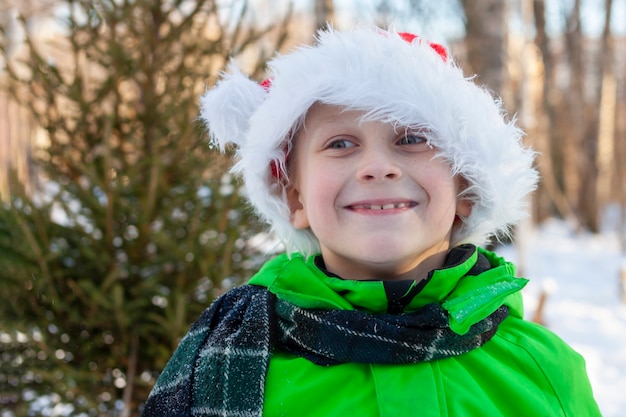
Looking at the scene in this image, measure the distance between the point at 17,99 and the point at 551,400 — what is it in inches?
110

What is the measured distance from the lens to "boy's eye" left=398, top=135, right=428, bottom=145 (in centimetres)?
149

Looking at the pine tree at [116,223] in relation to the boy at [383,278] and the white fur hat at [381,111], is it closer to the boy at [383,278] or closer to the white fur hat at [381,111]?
the white fur hat at [381,111]

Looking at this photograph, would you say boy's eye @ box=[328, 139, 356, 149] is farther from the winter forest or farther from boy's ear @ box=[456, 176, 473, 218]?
the winter forest

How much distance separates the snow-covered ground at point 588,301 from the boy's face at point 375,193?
3.61 m

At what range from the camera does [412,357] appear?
137 centimetres

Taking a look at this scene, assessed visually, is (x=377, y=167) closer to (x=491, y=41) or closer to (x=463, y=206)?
(x=463, y=206)

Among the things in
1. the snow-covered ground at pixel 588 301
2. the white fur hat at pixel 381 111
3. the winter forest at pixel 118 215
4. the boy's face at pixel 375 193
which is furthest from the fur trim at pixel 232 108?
the snow-covered ground at pixel 588 301

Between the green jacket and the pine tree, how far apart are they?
4.18ft

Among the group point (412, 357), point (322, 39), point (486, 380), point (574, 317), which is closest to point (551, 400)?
point (486, 380)

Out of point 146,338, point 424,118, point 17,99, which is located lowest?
point 146,338

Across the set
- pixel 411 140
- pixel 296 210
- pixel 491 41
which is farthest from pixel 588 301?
pixel 411 140

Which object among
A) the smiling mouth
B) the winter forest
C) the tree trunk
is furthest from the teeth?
the tree trunk

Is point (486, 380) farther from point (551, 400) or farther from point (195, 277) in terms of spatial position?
point (195, 277)

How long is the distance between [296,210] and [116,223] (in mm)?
1385
